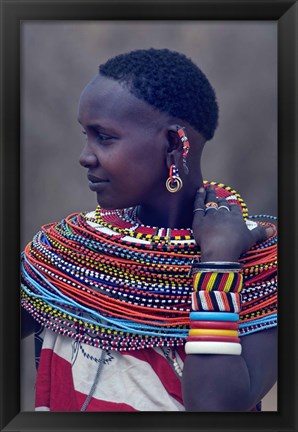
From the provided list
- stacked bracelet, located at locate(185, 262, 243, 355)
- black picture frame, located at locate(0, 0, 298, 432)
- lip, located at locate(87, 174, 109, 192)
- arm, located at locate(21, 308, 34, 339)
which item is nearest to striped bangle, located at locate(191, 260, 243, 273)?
stacked bracelet, located at locate(185, 262, 243, 355)

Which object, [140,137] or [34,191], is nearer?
[140,137]

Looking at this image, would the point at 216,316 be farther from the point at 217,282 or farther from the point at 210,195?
the point at 210,195

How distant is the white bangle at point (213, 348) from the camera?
198 cm

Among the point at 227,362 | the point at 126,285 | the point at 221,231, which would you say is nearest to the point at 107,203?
the point at 126,285

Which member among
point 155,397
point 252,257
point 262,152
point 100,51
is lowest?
point 155,397

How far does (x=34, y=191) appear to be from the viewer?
2232mm

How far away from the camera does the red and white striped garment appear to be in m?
2.12

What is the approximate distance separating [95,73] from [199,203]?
53 centimetres

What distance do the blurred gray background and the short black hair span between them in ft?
0.15
